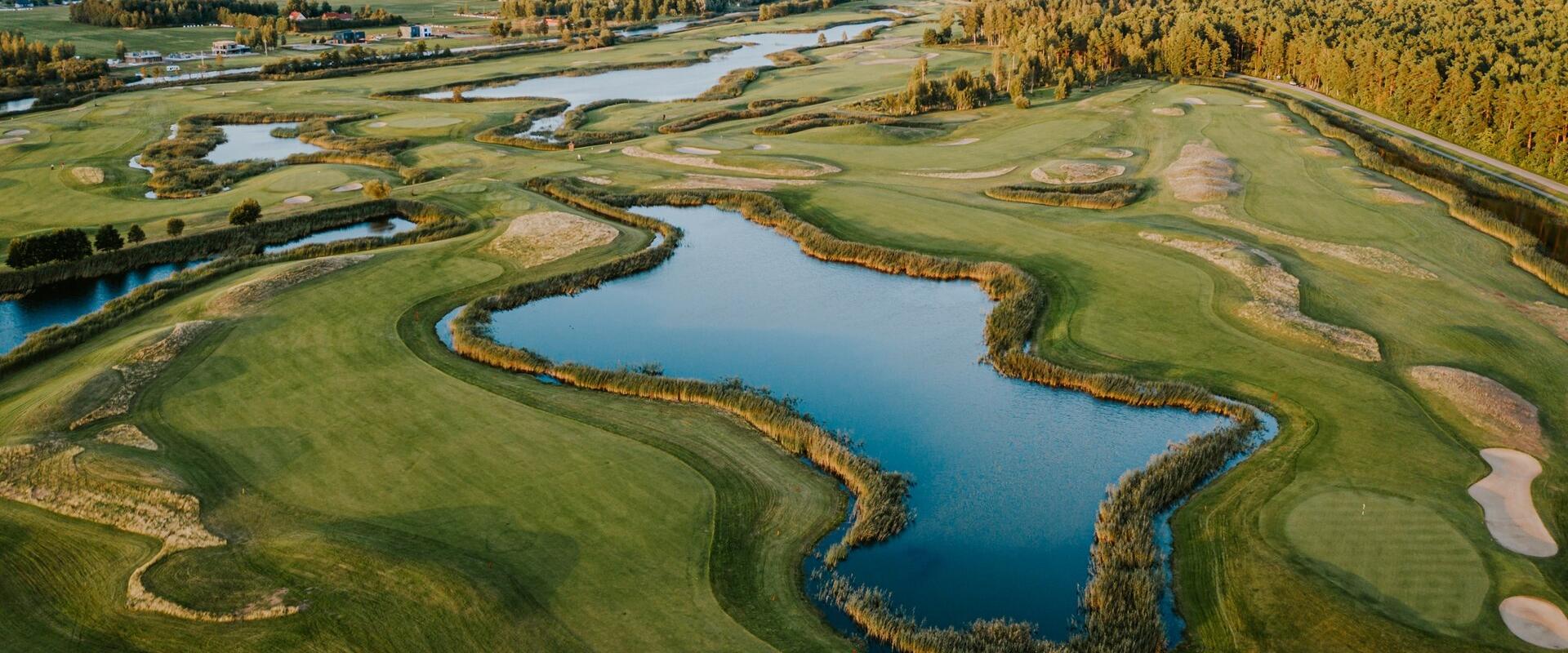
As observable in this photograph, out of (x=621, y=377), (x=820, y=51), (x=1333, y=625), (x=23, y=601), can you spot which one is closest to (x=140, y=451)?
(x=23, y=601)

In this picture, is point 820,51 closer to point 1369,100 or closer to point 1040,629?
point 1369,100

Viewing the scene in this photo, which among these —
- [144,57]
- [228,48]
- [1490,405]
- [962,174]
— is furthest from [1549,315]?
[228,48]

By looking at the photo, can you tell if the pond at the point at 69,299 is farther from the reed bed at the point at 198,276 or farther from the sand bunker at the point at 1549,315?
the sand bunker at the point at 1549,315

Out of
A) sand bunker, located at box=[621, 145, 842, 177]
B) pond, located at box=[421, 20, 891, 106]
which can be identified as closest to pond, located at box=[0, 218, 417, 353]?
sand bunker, located at box=[621, 145, 842, 177]

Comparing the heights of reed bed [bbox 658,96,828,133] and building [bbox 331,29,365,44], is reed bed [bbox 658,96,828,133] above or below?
below

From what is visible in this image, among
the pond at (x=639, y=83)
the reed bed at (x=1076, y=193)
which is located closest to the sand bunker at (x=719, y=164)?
the reed bed at (x=1076, y=193)

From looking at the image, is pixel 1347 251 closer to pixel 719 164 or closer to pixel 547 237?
pixel 547 237

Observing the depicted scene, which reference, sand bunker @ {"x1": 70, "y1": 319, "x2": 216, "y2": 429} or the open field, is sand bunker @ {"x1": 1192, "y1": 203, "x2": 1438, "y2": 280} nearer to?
the open field
